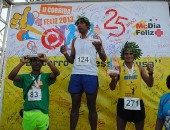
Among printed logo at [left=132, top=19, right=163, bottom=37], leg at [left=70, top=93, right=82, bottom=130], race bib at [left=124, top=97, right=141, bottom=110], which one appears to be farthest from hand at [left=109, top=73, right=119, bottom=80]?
printed logo at [left=132, top=19, right=163, bottom=37]

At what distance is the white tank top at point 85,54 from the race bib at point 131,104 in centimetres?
68

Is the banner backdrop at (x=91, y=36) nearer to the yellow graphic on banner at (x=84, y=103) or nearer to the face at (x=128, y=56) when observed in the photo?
the yellow graphic on banner at (x=84, y=103)

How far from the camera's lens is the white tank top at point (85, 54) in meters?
3.74

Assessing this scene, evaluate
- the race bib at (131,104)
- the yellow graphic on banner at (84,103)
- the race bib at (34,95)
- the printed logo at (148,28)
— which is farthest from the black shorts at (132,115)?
the printed logo at (148,28)

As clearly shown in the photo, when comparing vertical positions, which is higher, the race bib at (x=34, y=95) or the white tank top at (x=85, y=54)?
the white tank top at (x=85, y=54)

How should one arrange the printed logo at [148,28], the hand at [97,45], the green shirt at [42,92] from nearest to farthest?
the green shirt at [42,92], the hand at [97,45], the printed logo at [148,28]

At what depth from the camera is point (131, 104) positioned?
336cm

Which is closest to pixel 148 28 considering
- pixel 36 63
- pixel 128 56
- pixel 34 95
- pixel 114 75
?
pixel 128 56

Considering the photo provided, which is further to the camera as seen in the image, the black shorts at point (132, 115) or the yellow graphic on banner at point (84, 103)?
the yellow graphic on banner at point (84, 103)

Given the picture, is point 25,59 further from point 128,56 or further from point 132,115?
point 132,115

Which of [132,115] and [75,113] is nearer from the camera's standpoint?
[132,115]

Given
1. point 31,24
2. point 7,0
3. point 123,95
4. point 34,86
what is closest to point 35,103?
point 34,86

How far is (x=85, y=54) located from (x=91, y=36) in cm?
67

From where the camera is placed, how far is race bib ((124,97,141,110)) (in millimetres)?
3355
